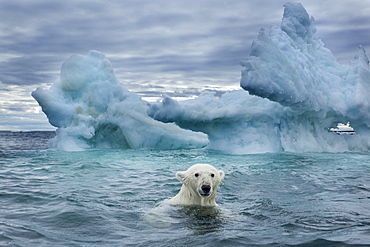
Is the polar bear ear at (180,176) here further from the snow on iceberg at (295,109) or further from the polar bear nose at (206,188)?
the snow on iceberg at (295,109)

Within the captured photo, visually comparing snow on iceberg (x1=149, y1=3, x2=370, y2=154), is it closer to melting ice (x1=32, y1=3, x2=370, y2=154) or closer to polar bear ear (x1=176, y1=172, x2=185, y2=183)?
melting ice (x1=32, y1=3, x2=370, y2=154)

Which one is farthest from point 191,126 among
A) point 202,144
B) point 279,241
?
point 279,241

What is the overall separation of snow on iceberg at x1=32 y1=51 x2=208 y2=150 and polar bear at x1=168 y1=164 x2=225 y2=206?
1305 cm

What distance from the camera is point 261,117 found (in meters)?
16.2

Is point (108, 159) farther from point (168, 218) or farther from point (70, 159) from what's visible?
point (168, 218)

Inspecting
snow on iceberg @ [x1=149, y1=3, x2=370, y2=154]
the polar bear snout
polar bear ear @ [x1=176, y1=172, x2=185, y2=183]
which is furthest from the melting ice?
the polar bear snout

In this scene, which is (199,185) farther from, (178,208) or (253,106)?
(253,106)

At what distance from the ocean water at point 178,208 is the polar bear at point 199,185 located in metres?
0.16

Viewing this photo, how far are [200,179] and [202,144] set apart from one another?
1527 cm

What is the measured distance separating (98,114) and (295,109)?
32.4 feet

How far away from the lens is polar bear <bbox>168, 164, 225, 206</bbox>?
5.87 m

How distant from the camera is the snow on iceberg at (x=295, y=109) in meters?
15.3

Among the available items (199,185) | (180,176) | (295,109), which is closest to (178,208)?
(180,176)

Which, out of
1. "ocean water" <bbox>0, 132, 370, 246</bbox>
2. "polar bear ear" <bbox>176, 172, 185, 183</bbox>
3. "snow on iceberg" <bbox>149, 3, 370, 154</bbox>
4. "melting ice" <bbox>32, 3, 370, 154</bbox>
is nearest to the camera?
"ocean water" <bbox>0, 132, 370, 246</bbox>
